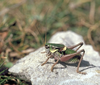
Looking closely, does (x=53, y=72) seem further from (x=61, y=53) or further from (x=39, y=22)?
(x=39, y=22)

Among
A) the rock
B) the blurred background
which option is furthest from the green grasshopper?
the blurred background

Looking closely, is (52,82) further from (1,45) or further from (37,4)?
(37,4)

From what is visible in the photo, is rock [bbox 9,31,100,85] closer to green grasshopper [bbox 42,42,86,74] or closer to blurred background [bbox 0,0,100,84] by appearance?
green grasshopper [bbox 42,42,86,74]

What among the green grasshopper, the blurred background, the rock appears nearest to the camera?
the rock

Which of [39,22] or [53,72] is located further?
[39,22]

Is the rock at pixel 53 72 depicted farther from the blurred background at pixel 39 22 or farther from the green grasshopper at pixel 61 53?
the blurred background at pixel 39 22

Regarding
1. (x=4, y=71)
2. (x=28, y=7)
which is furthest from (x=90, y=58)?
(x=28, y=7)

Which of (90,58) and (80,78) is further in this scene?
(90,58)

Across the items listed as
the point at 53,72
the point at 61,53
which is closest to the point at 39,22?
the point at 61,53
